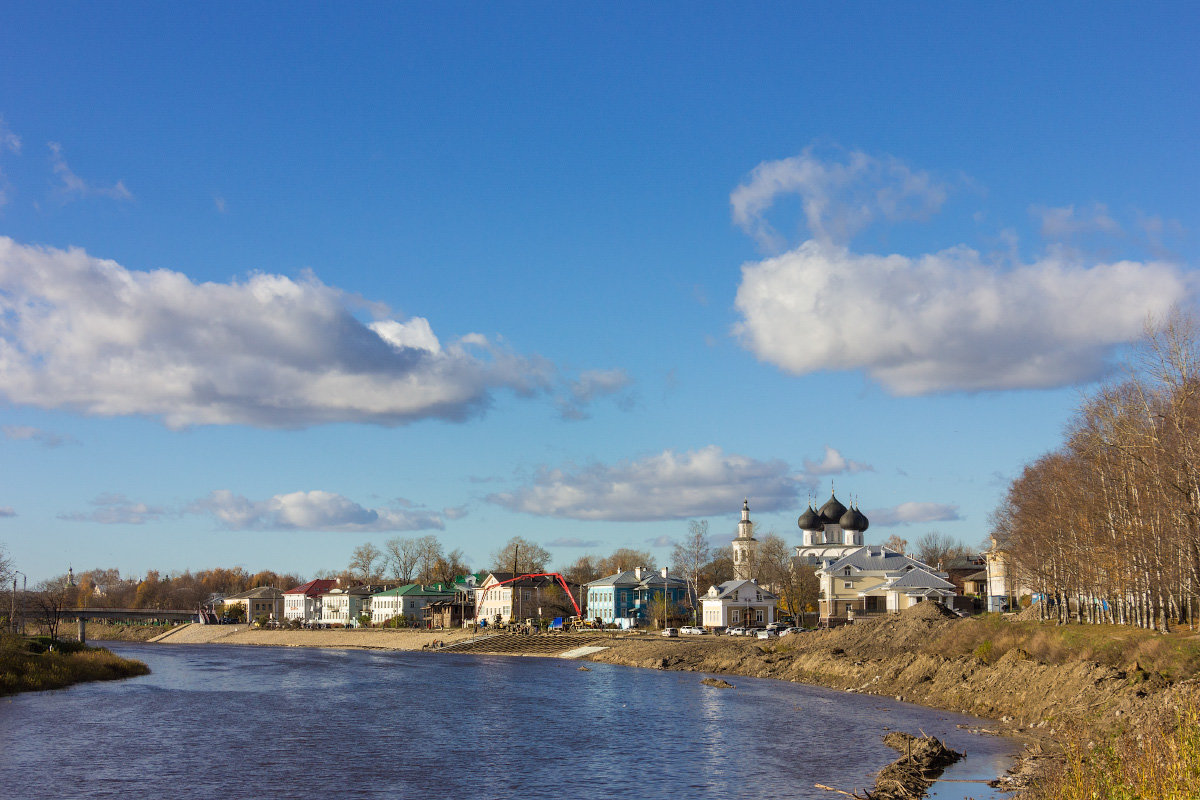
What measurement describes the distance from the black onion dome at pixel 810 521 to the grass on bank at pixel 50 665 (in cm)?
10499

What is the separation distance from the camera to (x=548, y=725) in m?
47.7

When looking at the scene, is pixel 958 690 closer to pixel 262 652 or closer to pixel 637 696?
pixel 637 696

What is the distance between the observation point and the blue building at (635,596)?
134m

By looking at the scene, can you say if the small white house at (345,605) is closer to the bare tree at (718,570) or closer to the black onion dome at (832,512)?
the bare tree at (718,570)

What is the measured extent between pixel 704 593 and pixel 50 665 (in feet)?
342

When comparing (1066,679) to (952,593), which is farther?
(952,593)

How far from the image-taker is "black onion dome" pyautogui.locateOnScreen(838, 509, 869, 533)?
151 meters

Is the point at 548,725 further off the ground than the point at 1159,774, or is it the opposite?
the point at 1159,774

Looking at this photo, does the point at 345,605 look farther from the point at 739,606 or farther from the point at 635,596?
the point at 739,606

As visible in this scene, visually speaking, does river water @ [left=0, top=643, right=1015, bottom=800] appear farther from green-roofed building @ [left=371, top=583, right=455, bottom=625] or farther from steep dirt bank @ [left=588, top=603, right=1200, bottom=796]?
green-roofed building @ [left=371, top=583, right=455, bottom=625]

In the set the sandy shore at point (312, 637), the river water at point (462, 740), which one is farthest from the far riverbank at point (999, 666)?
the sandy shore at point (312, 637)

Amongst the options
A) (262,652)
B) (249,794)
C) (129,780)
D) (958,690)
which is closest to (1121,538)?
(958,690)

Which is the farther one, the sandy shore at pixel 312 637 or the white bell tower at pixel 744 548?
the white bell tower at pixel 744 548

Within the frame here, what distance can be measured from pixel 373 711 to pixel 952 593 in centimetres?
6455
